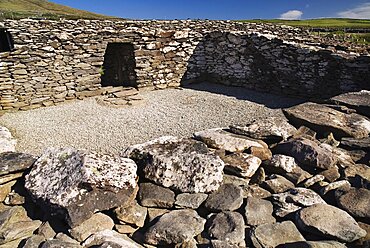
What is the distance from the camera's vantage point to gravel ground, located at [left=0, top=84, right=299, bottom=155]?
680cm

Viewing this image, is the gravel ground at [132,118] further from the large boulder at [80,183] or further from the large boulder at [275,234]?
the large boulder at [275,234]

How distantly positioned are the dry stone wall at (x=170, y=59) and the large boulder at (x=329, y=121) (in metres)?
3.70

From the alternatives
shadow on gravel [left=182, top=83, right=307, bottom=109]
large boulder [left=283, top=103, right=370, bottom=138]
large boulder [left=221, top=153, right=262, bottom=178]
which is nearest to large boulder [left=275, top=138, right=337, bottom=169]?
large boulder [left=221, top=153, right=262, bottom=178]

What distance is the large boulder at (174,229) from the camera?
2.64m

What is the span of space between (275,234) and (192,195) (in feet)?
3.03

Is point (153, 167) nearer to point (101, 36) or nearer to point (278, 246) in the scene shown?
point (278, 246)

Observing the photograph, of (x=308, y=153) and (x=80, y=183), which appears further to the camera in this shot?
(x=308, y=153)

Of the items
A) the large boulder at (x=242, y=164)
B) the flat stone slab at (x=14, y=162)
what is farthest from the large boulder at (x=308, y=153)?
the flat stone slab at (x=14, y=162)

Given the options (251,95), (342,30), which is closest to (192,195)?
(251,95)

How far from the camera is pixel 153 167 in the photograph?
3305 mm

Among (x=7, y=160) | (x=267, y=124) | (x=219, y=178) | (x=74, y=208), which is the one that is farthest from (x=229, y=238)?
(x=7, y=160)

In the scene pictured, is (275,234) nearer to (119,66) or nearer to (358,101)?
(358,101)

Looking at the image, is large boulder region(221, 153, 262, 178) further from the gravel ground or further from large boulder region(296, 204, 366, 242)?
the gravel ground

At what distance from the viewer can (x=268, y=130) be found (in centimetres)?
416
